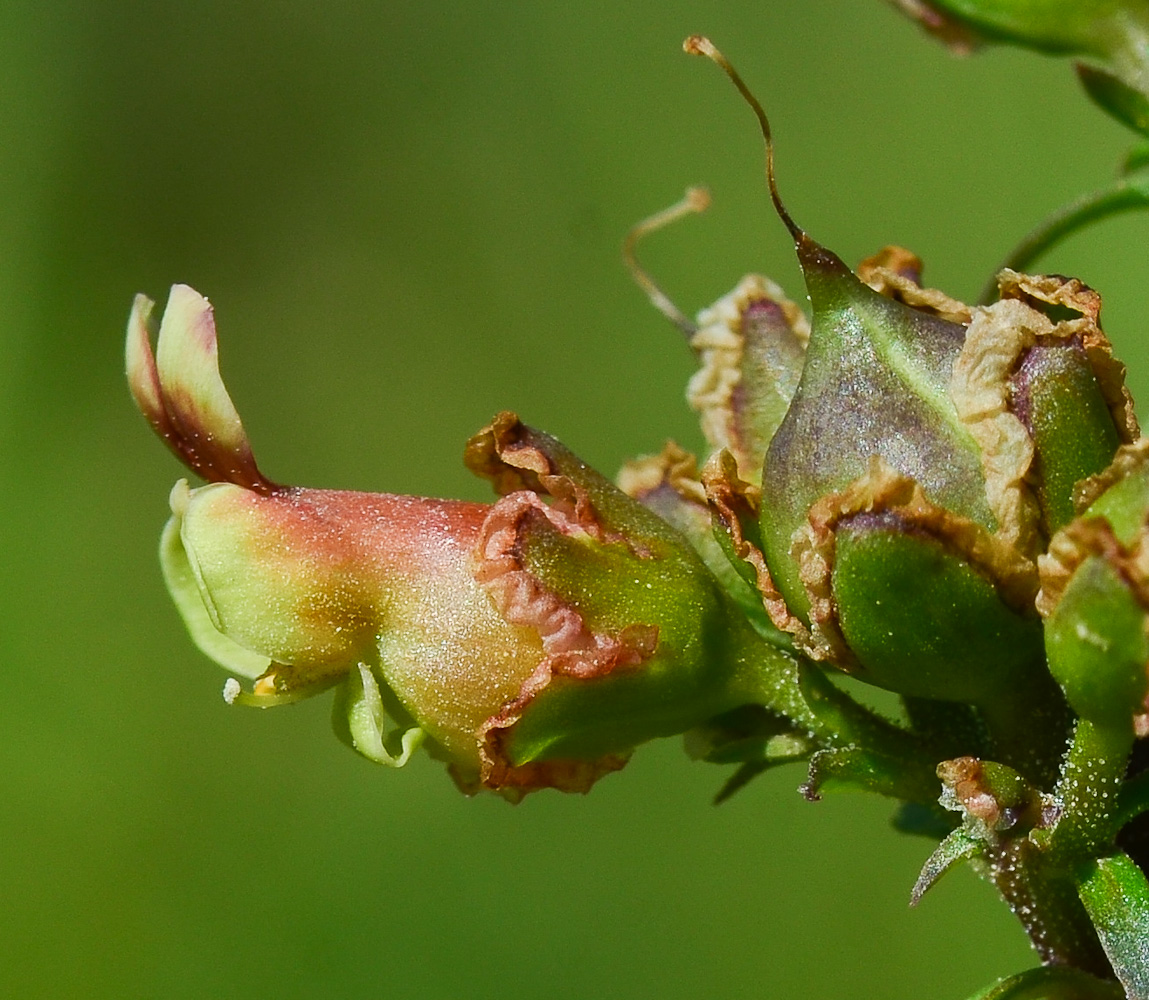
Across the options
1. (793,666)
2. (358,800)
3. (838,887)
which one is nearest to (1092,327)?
(793,666)

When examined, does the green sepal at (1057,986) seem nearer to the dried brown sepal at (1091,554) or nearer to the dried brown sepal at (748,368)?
the dried brown sepal at (1091,554)

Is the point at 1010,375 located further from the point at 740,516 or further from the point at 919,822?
the point at 919,822

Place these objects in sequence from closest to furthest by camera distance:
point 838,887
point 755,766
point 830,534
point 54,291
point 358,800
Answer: point 830,534, point 755,766, point 838,887, point 358,800, point 54,291

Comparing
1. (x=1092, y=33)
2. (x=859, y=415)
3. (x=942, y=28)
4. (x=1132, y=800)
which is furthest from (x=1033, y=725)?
(x=942, y=28)

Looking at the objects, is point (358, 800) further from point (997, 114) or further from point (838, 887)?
point (997, 114)

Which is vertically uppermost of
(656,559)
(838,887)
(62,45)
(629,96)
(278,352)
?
(62,45)

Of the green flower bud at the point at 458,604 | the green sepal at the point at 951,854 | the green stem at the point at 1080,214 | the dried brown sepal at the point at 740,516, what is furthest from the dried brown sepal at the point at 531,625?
the green stem at the point at 1080,214
